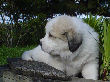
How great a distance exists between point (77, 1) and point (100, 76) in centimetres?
1108

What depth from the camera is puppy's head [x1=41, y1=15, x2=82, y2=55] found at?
341cm

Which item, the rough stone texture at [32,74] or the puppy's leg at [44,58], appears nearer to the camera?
the rough stone texture at [32,74]

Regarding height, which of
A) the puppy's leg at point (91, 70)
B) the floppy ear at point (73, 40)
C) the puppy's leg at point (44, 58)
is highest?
the floppy ear at point (73, 40)

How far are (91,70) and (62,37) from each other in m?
0.62

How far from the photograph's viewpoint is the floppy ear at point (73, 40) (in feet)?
11.1

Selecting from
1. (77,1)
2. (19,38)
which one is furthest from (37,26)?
(77,1)

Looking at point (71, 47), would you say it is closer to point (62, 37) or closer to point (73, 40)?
point (73, 40)

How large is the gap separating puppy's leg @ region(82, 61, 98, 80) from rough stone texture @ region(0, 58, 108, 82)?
273 millimetres

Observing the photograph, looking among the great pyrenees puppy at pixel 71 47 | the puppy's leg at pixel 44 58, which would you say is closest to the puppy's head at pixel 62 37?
the great pyrenees puppy at pixel 71 47

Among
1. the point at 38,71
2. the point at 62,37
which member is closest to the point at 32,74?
the point at 38,71

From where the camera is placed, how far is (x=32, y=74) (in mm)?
3527

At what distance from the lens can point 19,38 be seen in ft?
35.6

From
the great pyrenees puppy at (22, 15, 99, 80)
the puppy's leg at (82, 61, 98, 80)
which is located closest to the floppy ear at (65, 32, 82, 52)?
the great pyrenees puppy at (22, 15, 99, 80)

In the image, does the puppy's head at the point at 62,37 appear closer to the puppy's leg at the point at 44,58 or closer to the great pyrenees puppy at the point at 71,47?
the great pyrenees puppy at the point at 71,47
